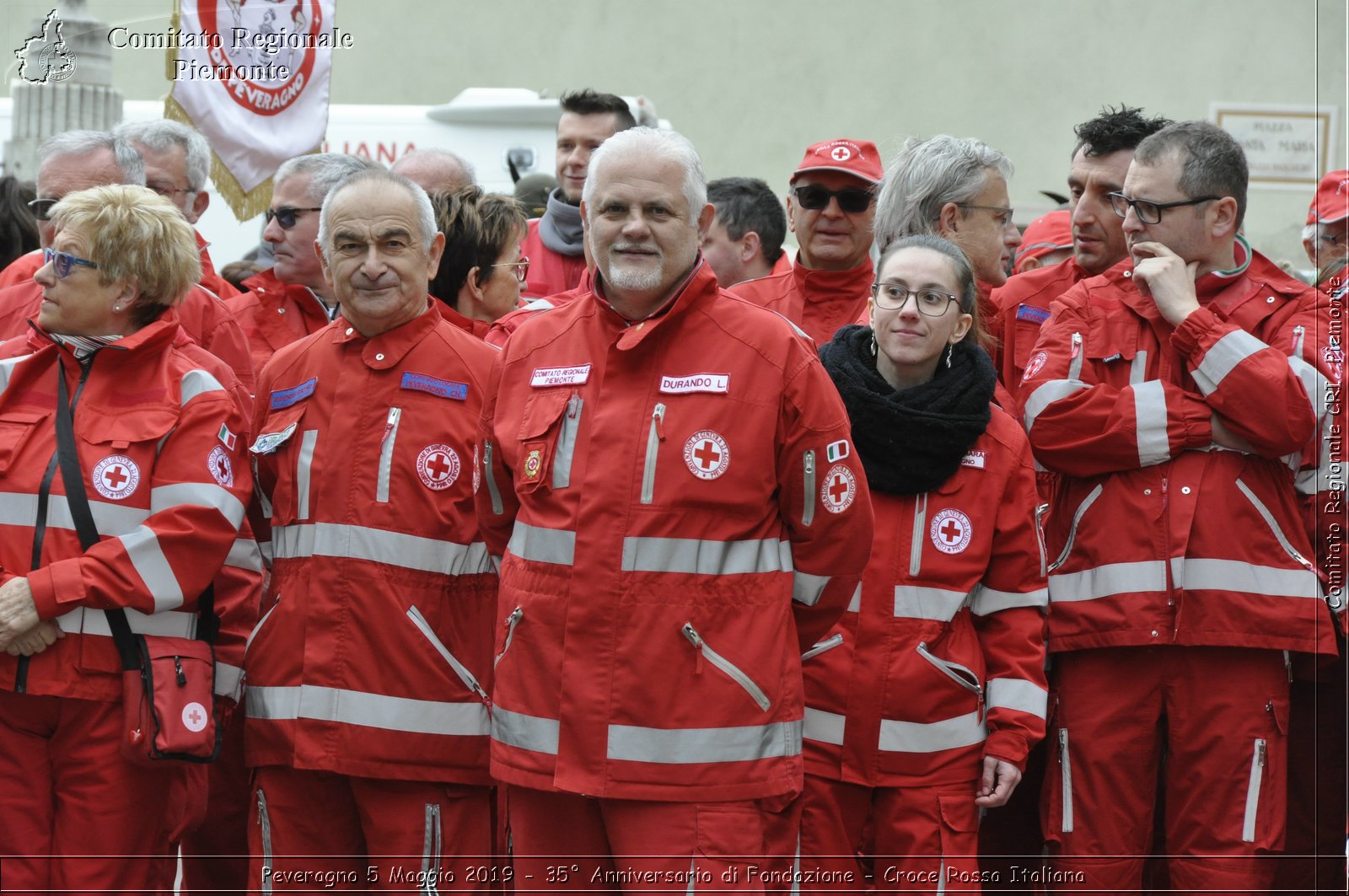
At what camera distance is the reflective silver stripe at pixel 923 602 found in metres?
4.36

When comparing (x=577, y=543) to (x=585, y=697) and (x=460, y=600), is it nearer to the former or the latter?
(x=585, y=697)

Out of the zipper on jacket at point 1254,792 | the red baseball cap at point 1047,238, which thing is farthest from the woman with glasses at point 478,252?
the red baseball cap at point 1047,238

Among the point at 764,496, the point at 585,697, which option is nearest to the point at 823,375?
the point at 764,496

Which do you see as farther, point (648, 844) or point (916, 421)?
point (916, 421)

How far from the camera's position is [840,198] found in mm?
5840

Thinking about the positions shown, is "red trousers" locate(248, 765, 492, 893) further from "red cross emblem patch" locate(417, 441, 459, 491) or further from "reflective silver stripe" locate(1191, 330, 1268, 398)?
"reflective silver stripe" locate(1191, 330, 1268, 398)

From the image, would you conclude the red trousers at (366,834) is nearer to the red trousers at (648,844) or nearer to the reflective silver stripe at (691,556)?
the red trousers at (648,844)

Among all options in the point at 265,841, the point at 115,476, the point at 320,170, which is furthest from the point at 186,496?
the point at 320,170

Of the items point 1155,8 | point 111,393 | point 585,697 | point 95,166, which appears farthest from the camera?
point 1155,8

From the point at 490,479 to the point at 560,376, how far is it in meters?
0.38

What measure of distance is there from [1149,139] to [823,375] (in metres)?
1.73

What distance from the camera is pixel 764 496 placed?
151 inches

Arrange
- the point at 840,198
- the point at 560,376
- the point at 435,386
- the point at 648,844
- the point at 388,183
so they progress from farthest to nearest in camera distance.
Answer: the point at 840,198 < the point at 388,183 < the point at 435,386 < the point at 560,376 < the point at 648,844

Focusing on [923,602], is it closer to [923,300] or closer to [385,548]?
[923,300]
